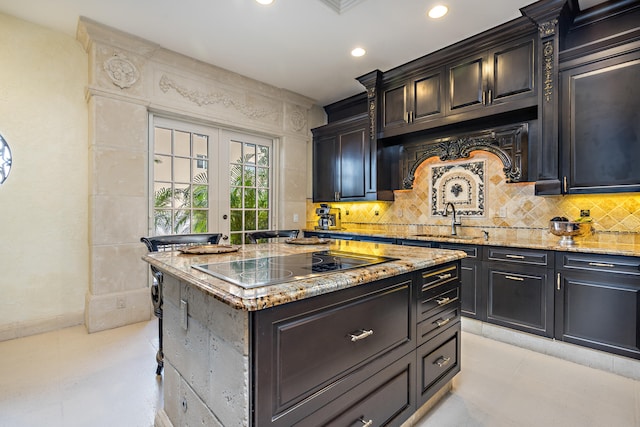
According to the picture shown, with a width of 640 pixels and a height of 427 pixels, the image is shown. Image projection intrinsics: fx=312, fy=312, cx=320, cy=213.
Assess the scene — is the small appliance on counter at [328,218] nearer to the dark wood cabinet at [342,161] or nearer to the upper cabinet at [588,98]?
the dark wood cabinet at [342,161]

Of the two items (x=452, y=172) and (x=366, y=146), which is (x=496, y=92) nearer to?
(x=452, y=172)

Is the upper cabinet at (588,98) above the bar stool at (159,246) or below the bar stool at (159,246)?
above

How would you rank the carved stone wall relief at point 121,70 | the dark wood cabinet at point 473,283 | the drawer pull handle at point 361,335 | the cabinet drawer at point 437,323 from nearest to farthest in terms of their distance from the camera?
the drawer pull handle at point 361,335 → the cabinet drawer at point 437,323 → the dark wood cabinet at point 473,283 → the carved stone wall relief at point 121,70

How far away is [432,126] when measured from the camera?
11.6 ft

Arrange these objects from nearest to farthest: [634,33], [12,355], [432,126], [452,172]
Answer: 1. [634,33]
2. [12,355]
3. [432,126]
4. [452,172]

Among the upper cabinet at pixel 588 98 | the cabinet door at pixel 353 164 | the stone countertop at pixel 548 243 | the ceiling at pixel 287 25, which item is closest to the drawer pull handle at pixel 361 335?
the stone countertop at pixel 548 243

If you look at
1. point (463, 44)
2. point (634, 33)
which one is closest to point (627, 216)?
point (634, 33)

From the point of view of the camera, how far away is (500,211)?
340cm

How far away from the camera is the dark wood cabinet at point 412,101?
3.49 metres

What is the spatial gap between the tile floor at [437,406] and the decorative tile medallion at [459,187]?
155 centimetres

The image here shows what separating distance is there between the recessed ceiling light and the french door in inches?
→ 105

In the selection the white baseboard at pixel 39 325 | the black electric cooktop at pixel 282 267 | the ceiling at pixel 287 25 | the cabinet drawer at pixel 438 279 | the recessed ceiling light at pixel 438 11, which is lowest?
the white baseboard at pixel 39 325

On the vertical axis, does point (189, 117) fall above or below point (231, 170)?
above

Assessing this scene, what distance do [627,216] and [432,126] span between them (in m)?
1.89
